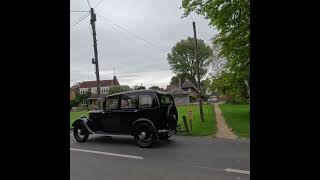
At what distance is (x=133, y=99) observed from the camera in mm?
10945

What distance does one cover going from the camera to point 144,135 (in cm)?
1043

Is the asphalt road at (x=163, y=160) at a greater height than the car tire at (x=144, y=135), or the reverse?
the car tire at (x=144, y=135)

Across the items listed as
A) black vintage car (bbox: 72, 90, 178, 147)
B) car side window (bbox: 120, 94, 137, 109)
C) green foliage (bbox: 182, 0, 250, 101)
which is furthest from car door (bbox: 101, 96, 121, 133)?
green foliage (bbox: 182, 0, 250, 101)

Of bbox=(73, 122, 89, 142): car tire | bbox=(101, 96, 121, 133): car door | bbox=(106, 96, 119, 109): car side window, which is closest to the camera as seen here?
bbox=(101, 96, 121, 133): car door

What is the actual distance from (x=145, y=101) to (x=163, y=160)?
279cm

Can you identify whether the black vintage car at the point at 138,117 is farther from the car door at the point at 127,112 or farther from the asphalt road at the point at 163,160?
the asphalt road at the point at 163,160

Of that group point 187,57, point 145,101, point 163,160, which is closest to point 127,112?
point 145,101

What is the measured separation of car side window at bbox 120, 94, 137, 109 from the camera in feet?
35.8

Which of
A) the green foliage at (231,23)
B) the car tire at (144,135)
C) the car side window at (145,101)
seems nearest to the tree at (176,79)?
the green foliage at (231,23)

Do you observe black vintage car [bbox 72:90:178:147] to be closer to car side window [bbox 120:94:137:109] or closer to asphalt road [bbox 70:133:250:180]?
car side window [bbox 120:94:137:109]

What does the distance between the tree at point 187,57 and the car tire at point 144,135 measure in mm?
67614

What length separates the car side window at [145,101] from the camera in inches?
419
